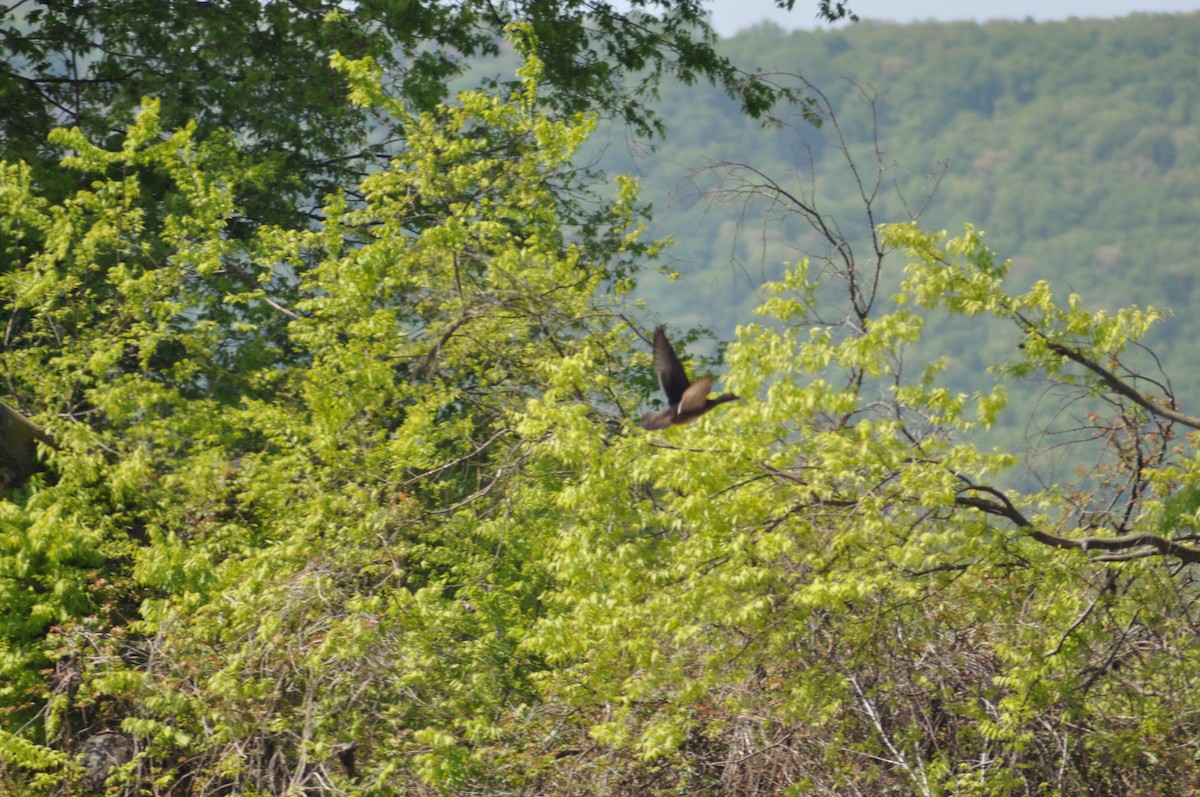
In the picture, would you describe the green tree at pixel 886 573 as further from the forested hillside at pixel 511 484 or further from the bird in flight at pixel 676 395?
the bird in flight at pixel 676 395

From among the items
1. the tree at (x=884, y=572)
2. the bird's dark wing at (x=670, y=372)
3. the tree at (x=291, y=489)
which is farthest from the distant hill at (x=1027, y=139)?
the bird's dark wing at (x=670, y=372)

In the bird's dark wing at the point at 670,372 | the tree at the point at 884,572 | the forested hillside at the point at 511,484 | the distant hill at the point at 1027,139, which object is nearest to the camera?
the tree at the point at 884,572

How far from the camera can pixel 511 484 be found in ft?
28.2

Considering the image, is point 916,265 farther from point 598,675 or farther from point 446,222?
point 446,222

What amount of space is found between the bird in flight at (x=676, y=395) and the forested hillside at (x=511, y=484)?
0.02 meters

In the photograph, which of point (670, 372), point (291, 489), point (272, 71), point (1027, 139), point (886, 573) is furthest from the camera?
point (1027, 139)

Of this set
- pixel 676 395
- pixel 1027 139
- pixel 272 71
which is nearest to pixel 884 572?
pixel 676 395

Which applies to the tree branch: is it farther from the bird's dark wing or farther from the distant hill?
the distant hill

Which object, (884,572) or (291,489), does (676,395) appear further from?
(291,489)

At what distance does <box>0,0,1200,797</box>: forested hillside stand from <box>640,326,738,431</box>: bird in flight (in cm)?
2

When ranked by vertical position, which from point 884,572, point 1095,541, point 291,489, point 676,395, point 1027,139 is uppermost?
point 676,395

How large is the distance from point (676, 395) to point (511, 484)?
2341 millimetres

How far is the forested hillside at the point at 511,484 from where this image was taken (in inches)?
250

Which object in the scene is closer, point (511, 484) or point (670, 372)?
point (670, 372)
